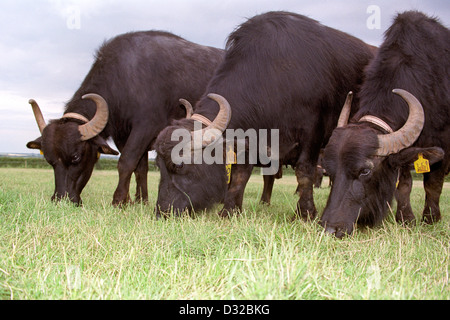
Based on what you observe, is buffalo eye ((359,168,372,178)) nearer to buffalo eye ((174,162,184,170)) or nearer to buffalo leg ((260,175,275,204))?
buffalo eye ((174,162,184,170))

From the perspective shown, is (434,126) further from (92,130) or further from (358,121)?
(92,130)

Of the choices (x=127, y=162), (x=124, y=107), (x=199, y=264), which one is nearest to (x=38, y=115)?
(x=124, y=107)

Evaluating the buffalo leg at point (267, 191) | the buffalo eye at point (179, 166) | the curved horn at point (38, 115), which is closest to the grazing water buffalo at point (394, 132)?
the buffalo eye at point (179, 166)

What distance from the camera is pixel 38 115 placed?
6.38m

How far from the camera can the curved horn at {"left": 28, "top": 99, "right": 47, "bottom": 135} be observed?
638 centimetres

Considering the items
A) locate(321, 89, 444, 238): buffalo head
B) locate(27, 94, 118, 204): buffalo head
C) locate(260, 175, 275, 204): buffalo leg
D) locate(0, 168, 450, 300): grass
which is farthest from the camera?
locate(260, 175, 275, 204): buffalo leg

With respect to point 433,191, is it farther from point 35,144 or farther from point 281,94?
point 35,144

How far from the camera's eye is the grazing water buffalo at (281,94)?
504 centimetres

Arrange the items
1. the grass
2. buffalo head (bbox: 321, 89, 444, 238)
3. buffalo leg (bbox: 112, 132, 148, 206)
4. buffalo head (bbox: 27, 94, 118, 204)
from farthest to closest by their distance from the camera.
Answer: buffalo leg (bbox: 112, 132, 148, 206) < buffalo head (bbox: 27, 94, 118, 204) < buffalo head (bbox: 321, 89, 444, 238) < the grass

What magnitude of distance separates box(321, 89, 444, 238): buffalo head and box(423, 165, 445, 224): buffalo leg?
1.47m

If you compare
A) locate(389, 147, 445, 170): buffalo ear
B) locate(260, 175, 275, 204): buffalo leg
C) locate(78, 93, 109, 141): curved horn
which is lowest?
locate(260, 175, 275, 204): buffalo leg

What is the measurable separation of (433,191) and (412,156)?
5.45ft

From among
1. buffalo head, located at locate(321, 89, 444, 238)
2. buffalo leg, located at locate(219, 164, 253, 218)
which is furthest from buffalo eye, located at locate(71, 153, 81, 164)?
buffalo head, located at locate(321, 89, 444, 238)
